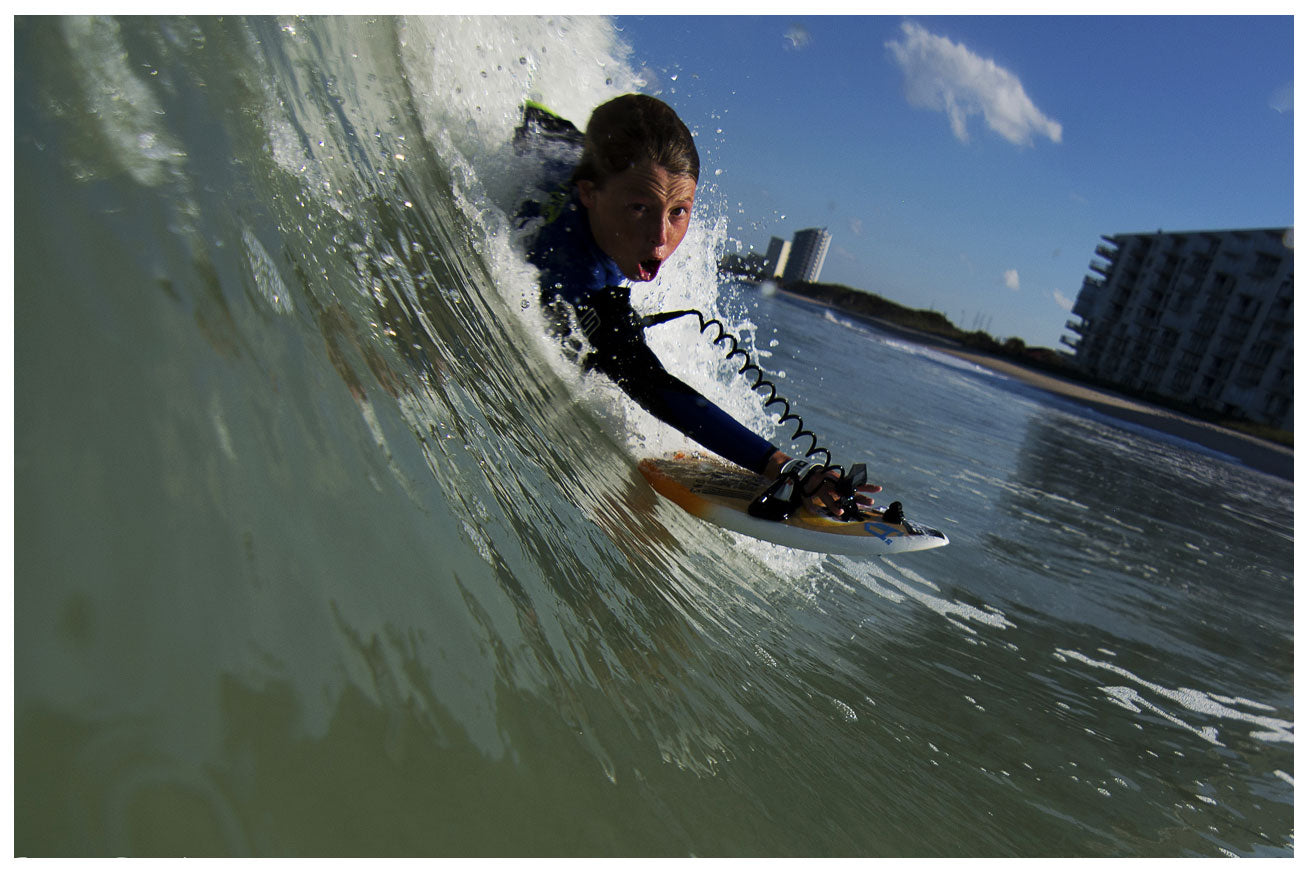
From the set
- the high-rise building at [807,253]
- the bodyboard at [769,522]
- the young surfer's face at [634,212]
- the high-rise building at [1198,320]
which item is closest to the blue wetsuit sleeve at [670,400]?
the bodyboard at [769,522]

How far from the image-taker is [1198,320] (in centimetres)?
5084

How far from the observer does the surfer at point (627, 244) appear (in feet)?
10.2

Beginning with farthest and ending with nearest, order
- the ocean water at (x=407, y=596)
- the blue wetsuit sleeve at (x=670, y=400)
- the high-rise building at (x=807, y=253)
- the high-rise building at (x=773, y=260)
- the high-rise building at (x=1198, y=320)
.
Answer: the high-rise building at (x=1198, y=320) < the high-rise building at (x=807, y=253) < the high-rise building at (x=773, y=260) < the blue wetsuit sleeve at (x=670, y=400) < the ocean water at (x=407, y=596)

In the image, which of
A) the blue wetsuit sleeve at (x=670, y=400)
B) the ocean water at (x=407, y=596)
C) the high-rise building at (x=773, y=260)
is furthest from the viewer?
the high-rise building at (x=773, y=260)

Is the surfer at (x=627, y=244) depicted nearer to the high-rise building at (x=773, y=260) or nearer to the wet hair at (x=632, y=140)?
the wet hair at (x=632, y=140)

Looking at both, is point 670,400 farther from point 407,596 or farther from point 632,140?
point 407,596

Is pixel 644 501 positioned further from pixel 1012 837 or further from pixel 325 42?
pixel 325 42

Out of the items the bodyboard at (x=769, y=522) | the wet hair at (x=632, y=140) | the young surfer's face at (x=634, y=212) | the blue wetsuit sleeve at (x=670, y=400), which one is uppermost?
the wet hair at (x=632, y=140)

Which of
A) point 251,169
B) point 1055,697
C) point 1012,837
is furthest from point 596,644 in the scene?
point 1055,697

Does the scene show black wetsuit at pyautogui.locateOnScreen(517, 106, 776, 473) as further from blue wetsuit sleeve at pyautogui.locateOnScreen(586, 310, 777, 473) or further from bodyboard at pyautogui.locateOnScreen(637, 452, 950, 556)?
bodyboard at pyautogui.locateOnScreen(637, 452, 950, 556)

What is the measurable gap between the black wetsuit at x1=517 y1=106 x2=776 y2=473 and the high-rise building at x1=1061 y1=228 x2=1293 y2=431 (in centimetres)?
4770

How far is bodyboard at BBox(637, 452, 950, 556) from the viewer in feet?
9.66

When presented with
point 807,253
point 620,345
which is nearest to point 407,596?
point 620,345

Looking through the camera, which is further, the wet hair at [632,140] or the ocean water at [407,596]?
the wet hair at [632,140]
